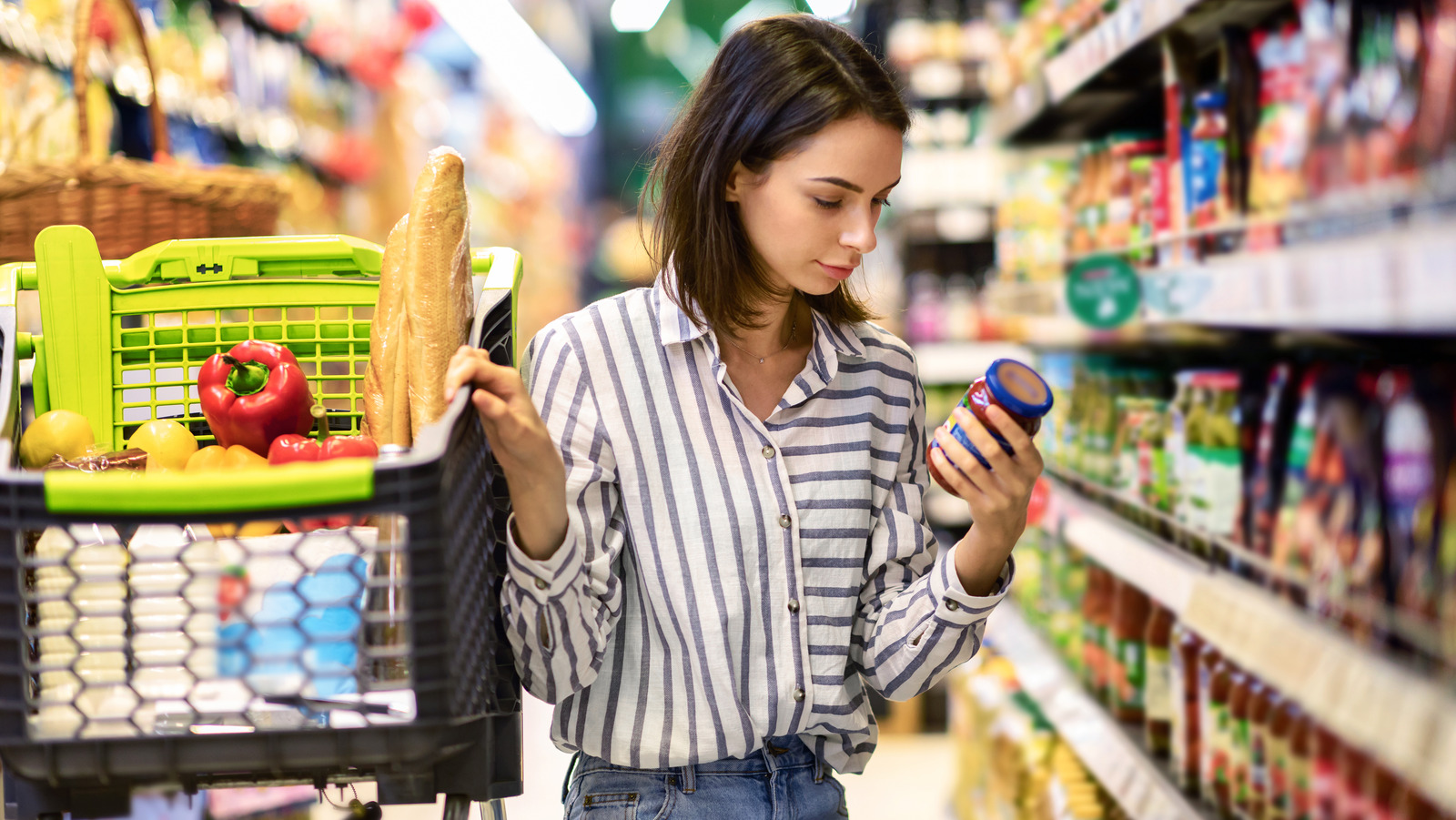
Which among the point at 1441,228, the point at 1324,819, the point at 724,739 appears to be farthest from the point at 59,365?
the point at 1324,819

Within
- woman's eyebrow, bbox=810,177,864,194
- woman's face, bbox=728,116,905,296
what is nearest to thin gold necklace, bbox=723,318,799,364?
woman's face, bbox=728,116,905,296

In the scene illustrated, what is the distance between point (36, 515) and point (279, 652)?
21 cm

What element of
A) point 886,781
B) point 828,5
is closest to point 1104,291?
point 886,781

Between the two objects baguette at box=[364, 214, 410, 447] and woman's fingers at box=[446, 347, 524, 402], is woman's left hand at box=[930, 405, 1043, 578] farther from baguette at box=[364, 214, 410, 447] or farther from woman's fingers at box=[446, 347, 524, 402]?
baguette at box=[364, 214, 410, 447]

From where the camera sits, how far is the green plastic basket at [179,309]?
55.1 inches

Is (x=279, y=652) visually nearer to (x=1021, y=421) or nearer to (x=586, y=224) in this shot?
(x=1021, y=421)

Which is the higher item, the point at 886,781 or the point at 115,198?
the point at 115,198

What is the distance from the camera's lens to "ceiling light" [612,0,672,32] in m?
12.6

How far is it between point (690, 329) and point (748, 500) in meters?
0.21

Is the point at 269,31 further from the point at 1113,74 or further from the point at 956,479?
the point at 956,479

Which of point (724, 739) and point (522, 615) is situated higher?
point (522, 615)

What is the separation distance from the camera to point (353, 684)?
1.01 metres

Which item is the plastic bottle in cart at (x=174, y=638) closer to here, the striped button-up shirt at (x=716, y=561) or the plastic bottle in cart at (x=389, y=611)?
the plastic bottle in cart at (x=389, y=611)

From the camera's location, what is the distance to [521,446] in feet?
3.75
